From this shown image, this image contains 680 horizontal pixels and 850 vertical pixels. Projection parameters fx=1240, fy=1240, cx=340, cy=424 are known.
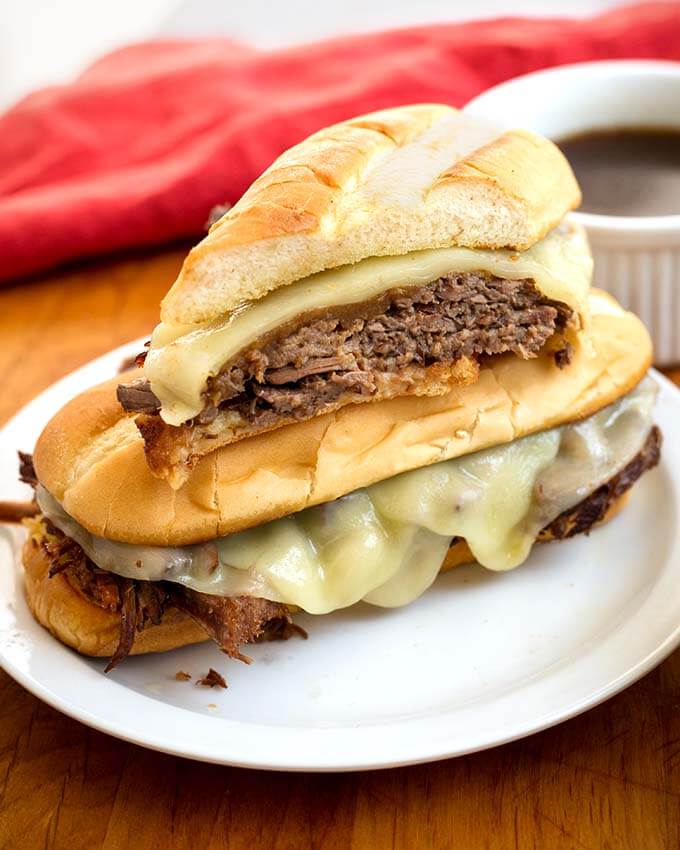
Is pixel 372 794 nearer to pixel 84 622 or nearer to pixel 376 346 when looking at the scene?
pixel 84 622

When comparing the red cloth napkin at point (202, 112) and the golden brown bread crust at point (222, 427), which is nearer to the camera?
the golden brown bread crust at point (222, 427)

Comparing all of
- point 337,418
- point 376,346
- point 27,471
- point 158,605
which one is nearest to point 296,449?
point 337,418

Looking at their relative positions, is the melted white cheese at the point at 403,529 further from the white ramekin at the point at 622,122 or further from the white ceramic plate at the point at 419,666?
the white ramekin at the point at 622,122


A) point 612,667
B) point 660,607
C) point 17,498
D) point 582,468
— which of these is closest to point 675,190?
point 582,468

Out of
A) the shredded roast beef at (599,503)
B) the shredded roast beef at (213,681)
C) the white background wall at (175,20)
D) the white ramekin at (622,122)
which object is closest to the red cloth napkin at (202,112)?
the white background wall at (175,20)

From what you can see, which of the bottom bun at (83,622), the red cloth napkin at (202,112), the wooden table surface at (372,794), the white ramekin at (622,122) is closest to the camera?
the wooden table surface at (372,794)

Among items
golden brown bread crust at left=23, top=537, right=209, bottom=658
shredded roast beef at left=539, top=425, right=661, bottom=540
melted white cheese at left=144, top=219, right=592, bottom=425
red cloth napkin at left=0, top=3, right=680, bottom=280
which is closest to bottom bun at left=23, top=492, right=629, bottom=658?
golden brown bread crust at left=23, top=537, right=209, bottom=658

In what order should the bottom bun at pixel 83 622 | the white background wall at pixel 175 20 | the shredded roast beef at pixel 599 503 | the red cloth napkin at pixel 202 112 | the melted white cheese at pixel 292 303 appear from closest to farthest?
the melted white cheese at pixel 292 303 < the bottom bun at pixel 83 622 < the shredded roast beef at pixel 599 503 < the red cloth napkin at pixel 202 112 < the white background wall at pixel 175 20

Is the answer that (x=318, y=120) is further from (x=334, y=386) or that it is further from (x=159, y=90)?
(x=334, y=386)
